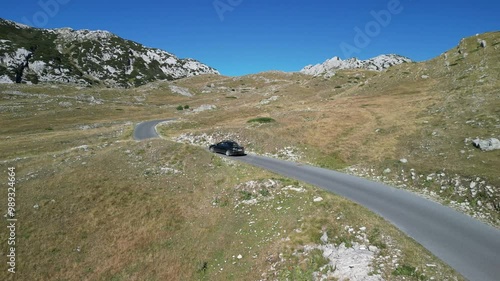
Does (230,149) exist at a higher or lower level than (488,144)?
lower

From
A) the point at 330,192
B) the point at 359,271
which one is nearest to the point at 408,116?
the point at 330,192

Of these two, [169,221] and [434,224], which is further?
[169,221]

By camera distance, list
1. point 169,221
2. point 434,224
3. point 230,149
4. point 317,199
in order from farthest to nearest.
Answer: point 230,149, point 169,221, point 317,199, point 434,224

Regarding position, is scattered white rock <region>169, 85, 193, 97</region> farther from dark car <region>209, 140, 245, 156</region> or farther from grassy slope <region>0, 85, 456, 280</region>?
grassy slope <region>0, 85, 456, 280</region>

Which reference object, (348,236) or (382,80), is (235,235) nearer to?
(348,236)

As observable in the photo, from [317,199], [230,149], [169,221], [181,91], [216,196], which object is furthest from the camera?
[181,91]

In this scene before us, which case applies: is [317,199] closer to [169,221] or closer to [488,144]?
[169,221]

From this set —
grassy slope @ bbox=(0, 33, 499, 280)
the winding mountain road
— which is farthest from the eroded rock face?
the winding mountain road

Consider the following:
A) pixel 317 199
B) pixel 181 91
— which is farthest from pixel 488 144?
pixel 181 91
